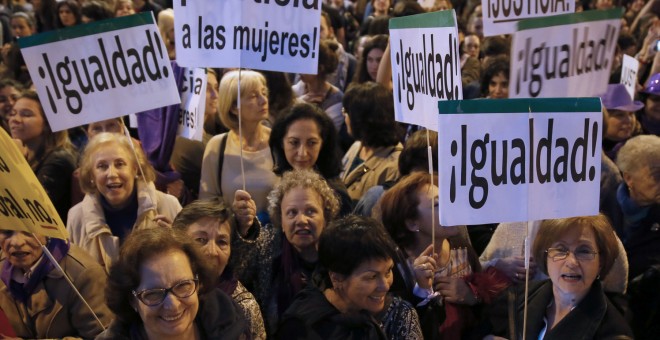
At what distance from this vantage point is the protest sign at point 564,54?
546 centimetres

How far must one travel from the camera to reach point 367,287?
405 centimetres

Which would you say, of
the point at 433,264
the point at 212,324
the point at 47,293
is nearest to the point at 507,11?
the point at 433,264

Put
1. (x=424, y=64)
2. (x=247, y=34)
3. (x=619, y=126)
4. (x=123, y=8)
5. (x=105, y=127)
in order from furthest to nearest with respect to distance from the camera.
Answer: (x=123, y=8) → (x=619, y=126) → (x=105, y=127) → (x=247, y=34) → (x=424, y=64)

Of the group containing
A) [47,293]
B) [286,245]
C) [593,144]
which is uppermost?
[593,144]

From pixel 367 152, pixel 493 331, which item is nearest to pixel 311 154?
pixel 367 152

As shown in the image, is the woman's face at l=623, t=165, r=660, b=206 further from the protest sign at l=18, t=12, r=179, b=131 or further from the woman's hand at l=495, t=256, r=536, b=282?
the protest sign at l=18, t=12, r=179, b=131

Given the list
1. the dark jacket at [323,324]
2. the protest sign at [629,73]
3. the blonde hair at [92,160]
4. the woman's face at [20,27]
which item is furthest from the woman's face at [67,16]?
the dark jacket at [323,324]

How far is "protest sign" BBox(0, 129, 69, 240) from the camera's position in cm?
409

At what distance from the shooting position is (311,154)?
227 inches

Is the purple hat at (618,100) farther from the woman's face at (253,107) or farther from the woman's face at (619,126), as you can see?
the woman's face at (253,107)

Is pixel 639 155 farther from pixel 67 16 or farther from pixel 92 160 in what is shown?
pixel 67 16

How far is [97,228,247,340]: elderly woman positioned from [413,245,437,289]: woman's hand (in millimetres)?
893

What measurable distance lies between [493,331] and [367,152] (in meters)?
2.13

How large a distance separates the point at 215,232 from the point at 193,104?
8.10 ft
